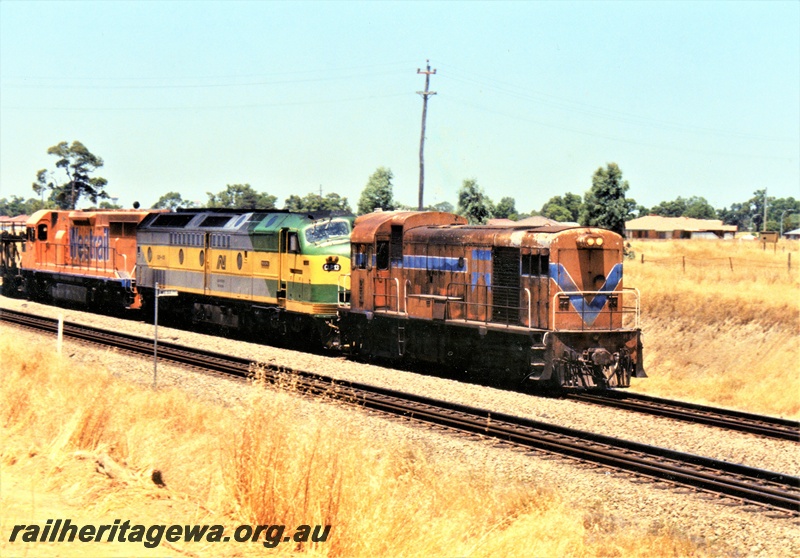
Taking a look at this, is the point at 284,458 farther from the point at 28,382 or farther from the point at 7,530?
the point at 28,382

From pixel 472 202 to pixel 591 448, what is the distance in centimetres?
5242

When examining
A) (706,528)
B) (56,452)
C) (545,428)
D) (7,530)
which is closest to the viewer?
(7,530)

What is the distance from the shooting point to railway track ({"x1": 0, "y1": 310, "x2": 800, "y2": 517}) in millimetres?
11562

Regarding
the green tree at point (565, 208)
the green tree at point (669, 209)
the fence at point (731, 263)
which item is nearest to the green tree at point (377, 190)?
A: the fence at point (731, 263)

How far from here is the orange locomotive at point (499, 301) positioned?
60.0 feet

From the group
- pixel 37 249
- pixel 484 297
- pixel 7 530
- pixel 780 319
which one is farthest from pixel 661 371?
pixel 37 249

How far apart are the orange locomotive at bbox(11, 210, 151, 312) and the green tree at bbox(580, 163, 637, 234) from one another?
102 ft

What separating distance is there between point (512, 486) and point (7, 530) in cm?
580

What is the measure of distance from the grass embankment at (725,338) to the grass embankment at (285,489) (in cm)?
1010

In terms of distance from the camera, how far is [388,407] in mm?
16203

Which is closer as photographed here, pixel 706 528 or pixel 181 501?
pixel 181 501

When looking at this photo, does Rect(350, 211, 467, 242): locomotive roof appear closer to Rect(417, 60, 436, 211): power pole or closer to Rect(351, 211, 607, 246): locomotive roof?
Rect(351, 211, 607, 246): locomotive roof

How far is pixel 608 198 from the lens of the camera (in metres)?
57.6

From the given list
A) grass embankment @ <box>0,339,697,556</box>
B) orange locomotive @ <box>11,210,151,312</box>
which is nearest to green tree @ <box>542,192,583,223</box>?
orange locomotive @ <box>11,210,151,312</box>
